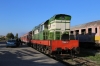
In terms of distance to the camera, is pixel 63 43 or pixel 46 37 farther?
pixel 46 37

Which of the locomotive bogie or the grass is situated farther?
the locomotive bogie

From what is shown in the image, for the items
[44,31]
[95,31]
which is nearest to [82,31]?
[95,31]

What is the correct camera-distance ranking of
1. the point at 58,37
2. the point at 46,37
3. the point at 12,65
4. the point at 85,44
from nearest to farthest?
the point at 12,65 < the point at 58,37 < the point at 46,37 < the point at 85,44

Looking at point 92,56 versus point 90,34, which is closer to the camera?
point 92,56

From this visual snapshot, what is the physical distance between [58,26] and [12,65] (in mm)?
7010

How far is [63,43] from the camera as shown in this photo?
16969mm

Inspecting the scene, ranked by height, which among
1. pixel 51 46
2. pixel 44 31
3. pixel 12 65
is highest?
pixel 44 31

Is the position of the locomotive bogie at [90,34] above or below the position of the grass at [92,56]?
above

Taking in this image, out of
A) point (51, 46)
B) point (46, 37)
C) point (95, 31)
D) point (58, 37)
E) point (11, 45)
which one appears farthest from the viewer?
point (11, 45)

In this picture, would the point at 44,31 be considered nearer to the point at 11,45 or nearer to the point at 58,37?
the point at 58,37

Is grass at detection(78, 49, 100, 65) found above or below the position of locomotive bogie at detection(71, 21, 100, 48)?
below

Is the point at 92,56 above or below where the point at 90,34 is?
below

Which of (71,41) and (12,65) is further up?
(71,41)

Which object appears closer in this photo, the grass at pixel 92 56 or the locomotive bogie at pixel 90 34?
the grass at pixel 92 56
